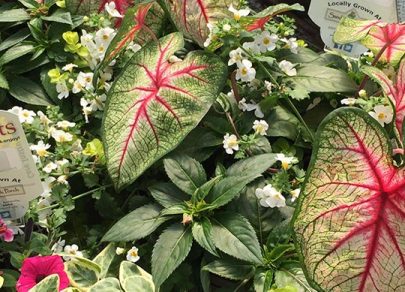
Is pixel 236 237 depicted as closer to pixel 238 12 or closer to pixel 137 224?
pixel 137 224

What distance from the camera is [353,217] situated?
97cm

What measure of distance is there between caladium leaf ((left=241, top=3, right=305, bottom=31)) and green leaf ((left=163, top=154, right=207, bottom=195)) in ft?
1.09

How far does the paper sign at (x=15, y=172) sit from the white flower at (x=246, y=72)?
458 millimetres

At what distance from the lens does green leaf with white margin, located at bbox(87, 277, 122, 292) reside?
121 centimetres

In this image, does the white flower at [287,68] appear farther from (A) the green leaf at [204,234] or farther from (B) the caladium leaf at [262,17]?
(A) the green leaf at [204,234]

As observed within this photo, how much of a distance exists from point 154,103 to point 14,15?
534 millimetres

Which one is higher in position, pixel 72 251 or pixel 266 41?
pixel 266 41

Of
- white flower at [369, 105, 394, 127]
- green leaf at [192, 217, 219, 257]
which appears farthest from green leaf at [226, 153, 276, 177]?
white flower at [369, 105, 394, 127]

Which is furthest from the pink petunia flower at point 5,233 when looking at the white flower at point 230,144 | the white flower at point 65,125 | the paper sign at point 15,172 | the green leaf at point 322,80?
the green leaf at point 322,80

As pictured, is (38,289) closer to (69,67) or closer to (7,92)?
(69,67)

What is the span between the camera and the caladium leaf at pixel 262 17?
4.56 feet

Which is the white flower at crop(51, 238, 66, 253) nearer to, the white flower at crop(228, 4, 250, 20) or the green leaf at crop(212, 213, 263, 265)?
the green leaf at crop(212, 213, 263, 265)

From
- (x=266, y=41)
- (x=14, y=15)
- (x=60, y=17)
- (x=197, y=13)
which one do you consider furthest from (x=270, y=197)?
(x=14, y=15)

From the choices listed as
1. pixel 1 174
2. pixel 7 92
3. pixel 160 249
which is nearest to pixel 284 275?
pixel 160 249
